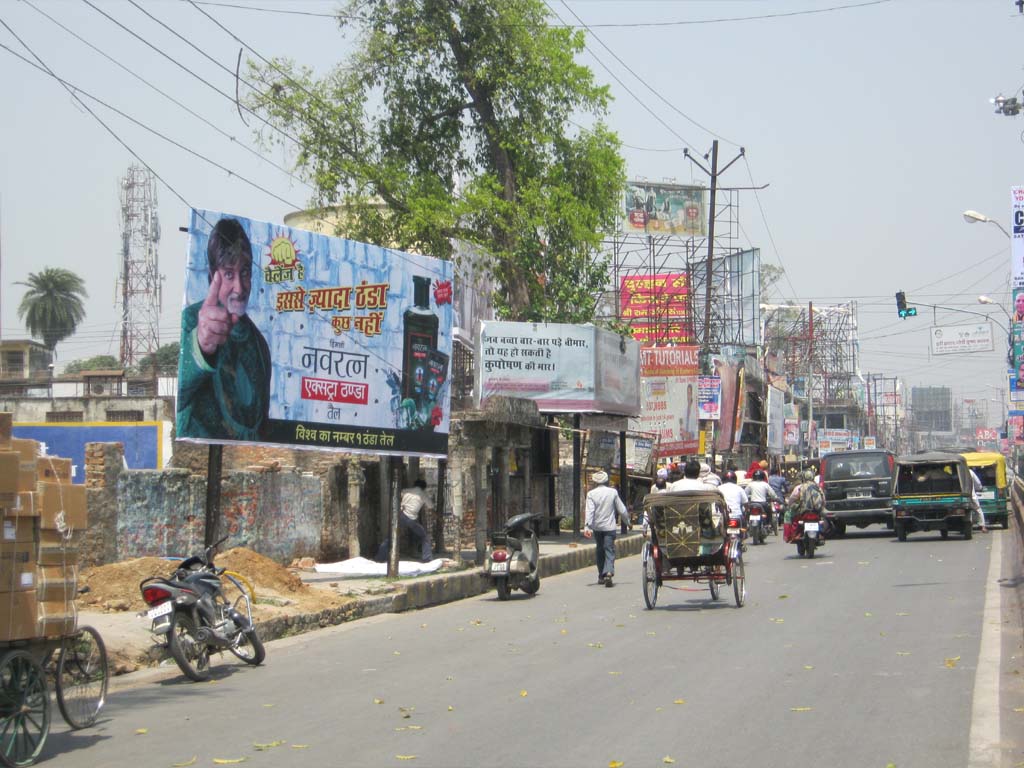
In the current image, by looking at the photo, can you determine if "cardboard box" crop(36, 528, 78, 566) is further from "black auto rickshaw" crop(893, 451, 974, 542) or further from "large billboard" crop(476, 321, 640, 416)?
"black auto rickshaw" crop(893, 451, 974, 542)

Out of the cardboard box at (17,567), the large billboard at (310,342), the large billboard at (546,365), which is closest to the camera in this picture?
the cardboard box at (17,567)

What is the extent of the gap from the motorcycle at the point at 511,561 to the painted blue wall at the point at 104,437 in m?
24.1

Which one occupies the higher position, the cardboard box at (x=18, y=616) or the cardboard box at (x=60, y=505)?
the cardboard box at (x=60, y=505)

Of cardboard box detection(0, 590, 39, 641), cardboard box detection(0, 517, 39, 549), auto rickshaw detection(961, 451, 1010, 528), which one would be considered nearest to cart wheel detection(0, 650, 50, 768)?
cardboard box detection(0, 590, 39, 641)

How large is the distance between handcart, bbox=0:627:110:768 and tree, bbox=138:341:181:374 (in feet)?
226

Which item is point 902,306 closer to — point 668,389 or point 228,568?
point 668,389

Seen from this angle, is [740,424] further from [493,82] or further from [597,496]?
[597,496]

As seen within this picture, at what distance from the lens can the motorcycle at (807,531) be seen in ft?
79.2

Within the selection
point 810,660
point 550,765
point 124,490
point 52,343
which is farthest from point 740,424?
point 52,343

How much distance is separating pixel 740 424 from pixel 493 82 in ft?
86.9

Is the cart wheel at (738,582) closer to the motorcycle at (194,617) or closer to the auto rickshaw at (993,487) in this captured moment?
the motorcycle at (194,617)

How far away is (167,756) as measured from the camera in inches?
301

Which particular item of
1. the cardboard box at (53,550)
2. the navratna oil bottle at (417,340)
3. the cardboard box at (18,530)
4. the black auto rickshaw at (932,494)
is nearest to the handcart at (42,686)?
the cardboard box at (53,550)

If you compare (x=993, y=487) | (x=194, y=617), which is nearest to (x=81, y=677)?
(x=194, y=617)
